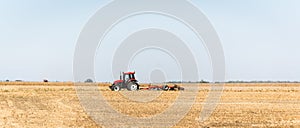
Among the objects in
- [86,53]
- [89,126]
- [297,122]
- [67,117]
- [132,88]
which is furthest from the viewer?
[132,88]

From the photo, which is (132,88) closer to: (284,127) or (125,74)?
(125,74)

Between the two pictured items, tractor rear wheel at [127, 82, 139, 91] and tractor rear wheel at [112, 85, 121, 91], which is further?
tractor rear wheel at [112, 85, 121, 91]

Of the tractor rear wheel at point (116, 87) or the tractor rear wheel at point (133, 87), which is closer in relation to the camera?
the tractor rear wheel at point (133, 87)

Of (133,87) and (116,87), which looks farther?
(116,87)

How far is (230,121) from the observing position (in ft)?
55.1

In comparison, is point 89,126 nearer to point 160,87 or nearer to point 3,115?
point 3,115

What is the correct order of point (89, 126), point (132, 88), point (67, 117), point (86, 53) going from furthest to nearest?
point (132, 88) → point (86, 53) → point (67, 117) → point (89, 126)

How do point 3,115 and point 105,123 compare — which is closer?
point 105,123

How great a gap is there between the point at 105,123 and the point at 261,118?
6.47 m

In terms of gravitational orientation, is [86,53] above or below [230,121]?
above

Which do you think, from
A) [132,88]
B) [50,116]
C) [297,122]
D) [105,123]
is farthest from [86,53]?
[132,88]

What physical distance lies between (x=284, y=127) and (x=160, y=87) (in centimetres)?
2641

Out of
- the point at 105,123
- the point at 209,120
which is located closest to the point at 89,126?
the point at 105,123

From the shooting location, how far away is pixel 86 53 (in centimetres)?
2248
